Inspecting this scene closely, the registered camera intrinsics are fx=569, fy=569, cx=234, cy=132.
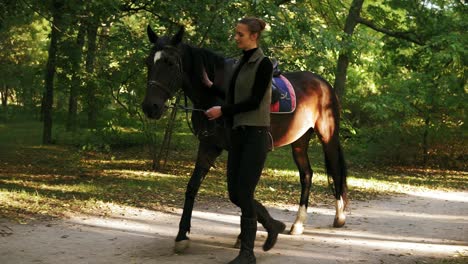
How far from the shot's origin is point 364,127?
21203 millimetres

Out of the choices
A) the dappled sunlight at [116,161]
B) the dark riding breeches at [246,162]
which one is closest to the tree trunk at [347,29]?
the dappled sunlight at [116,161]

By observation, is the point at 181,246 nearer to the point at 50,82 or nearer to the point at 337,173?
the point at 337,173

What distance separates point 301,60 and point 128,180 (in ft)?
16.4

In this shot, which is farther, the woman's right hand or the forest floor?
the forest floor

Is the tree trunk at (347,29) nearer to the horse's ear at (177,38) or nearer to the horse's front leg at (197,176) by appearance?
the horse's front leg at (197,176)

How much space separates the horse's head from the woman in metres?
0.64

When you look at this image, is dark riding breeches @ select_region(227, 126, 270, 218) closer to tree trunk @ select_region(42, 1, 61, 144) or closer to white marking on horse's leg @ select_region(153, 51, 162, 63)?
white marking on horse's leg @ select_region(153, 51, 162, 63)

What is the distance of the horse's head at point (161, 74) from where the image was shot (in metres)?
5.72

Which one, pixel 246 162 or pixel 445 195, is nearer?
pixel 246 162

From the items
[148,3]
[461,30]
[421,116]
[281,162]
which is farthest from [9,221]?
[421,116]

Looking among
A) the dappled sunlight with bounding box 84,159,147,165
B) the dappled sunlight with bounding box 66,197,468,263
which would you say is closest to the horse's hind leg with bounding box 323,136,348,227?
the dappled sunlight with bounding box 66,197,468,263

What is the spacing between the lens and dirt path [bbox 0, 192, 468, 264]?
20.1 ft

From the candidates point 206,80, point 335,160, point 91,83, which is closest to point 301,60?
point 91,83

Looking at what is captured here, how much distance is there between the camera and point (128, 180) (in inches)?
496
